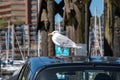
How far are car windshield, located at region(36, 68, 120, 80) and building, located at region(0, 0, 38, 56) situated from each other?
78693 millimetres

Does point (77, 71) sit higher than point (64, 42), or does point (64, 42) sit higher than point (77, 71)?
point (77, 71)

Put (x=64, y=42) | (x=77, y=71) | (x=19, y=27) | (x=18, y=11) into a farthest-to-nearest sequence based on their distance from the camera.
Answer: (x=18, y=11) < (x=19, y=27) < (x=64, y=42) < (x=77, y=71)

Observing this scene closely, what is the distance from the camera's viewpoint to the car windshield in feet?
17.6

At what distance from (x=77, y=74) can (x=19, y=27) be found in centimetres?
9711

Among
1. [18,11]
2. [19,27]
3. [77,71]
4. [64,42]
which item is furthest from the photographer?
[18,11]

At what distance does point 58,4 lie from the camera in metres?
24.1

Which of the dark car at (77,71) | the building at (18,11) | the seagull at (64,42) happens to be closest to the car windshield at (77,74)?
the dark car at (77,71)

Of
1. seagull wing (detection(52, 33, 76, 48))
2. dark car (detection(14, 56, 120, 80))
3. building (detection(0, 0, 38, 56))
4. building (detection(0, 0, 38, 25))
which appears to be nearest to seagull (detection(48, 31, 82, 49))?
seagull wing (detection(52, 33, 76, 48))

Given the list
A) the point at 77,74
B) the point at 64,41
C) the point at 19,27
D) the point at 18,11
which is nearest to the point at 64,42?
the point at 64,41

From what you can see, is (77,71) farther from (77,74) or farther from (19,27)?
(19,27)

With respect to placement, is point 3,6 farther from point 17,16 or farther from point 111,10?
point 111,10

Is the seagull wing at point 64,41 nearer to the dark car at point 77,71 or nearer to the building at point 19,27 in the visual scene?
the dark car at point 77,71

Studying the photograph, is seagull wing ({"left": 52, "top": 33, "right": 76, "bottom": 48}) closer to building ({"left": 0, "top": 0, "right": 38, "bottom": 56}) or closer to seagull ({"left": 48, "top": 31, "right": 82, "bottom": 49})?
seagull ({"left": 48, "top": 31, "right": 82, "bottom": 49})

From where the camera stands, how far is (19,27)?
102m
